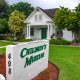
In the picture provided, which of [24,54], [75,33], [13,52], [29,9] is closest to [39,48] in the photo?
[24,54]

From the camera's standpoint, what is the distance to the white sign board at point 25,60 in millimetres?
9672

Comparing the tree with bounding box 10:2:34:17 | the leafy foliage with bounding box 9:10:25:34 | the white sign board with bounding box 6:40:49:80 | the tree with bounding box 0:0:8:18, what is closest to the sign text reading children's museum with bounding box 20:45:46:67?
the white sign board with bounding box 6:40:49:80

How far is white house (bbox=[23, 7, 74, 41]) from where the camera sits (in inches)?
1807

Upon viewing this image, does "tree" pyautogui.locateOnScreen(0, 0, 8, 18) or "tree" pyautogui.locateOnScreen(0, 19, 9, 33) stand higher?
"tree" pyautogui.locateOnScreen(0, 0, 8, 18)

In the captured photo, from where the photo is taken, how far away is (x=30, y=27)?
162 ft

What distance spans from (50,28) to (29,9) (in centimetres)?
2696

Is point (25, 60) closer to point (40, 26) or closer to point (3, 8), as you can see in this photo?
point (40, 26)

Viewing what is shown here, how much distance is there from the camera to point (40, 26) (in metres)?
49.1

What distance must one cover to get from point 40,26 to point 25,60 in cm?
3841

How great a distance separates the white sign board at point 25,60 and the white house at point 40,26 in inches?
1267

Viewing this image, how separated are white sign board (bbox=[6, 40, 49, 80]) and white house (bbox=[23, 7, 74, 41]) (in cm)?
3217

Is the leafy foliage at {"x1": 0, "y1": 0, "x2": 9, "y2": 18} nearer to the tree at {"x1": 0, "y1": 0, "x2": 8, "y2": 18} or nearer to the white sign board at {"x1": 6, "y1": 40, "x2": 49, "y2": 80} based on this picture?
the tree at {"x1": 0, "y1": 0, "x2": 8, "y2": 18}

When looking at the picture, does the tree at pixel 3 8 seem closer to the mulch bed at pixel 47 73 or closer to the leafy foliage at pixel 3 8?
the leafy foliage at pixel 3 8

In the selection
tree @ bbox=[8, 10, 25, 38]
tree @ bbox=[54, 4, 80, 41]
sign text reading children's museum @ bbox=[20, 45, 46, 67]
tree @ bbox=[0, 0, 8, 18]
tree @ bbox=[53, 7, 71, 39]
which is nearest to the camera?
sign text reading children's museum @ bbox=[20, 45, 46, 67]
